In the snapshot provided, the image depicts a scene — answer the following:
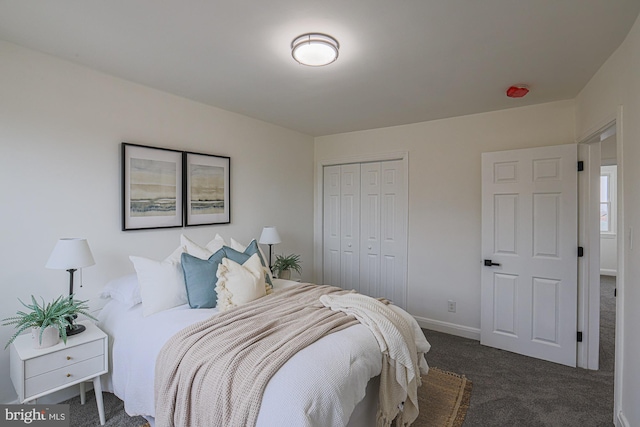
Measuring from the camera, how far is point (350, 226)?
436 centimetres

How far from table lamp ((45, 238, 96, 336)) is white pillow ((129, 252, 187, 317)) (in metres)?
0.31

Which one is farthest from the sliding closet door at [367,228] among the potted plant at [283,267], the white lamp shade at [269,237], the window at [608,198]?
the window at [608,198]

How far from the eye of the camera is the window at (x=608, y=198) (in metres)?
6.51

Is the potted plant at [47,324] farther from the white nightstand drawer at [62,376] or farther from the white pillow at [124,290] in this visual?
the white pillow at [124,290]

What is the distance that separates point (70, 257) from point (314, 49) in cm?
204

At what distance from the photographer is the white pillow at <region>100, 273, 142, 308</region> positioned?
227cm

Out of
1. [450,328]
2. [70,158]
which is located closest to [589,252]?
[450,328]

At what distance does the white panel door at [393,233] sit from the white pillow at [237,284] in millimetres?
2077

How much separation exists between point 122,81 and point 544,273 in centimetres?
416

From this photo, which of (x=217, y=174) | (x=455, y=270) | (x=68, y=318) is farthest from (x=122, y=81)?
(x=455, y=270)

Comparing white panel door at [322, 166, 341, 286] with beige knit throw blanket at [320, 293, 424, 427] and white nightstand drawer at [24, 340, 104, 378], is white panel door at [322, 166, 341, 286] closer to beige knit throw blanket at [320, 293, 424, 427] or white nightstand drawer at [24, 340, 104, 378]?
beige knit throw blanket at [320, 293, 424, 427]

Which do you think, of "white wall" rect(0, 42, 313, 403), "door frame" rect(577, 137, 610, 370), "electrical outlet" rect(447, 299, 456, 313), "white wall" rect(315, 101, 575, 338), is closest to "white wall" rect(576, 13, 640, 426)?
"door frame" rect(577, 137, 610, 370)

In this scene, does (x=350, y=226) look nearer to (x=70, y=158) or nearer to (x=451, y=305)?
(x=451, y=305)

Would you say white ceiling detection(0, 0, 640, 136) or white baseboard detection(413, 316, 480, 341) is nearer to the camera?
white ceiling detection(0, 0, 640, 136)
